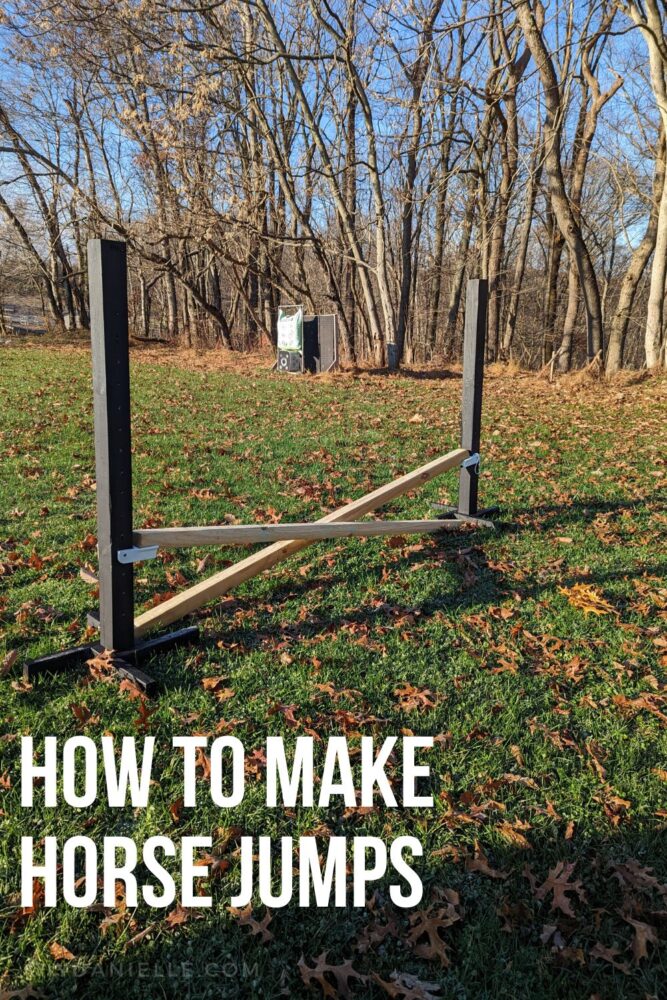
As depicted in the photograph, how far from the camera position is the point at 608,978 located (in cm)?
202

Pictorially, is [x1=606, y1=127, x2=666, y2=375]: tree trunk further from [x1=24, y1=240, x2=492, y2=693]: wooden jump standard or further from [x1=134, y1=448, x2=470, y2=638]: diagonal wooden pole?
[x1=24, y1=240, x2=492, y2=693]: wooden jump standard

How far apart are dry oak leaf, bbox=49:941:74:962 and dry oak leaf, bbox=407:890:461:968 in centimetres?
109

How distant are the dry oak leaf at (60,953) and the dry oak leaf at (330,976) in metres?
0.73

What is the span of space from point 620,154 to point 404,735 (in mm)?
20339

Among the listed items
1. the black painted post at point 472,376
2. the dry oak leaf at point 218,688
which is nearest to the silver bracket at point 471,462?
the black painted post at point 472,376

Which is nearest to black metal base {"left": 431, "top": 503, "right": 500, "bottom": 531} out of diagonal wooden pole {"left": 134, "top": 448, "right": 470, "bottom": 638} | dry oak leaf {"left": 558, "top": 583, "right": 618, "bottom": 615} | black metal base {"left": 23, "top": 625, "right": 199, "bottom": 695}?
diagonal wooden pole {"left": 134, "top": 448, "right": 470, "bottom": 638}

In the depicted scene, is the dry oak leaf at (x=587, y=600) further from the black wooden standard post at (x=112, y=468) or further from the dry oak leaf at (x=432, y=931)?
the black wooden standard post at (x=112, y=468)

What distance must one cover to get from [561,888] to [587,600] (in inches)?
101

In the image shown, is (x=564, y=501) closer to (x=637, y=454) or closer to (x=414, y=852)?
(x=637, y=454)

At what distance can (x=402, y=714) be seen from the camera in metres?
3.26

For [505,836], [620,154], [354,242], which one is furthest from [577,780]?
[620,154]

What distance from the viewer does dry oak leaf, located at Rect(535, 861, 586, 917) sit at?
222 centimetres

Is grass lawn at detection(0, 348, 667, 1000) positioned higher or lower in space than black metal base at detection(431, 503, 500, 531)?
lower

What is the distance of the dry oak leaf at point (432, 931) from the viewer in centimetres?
206
